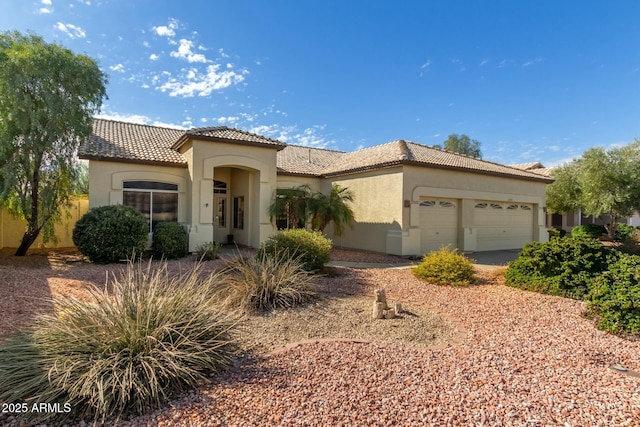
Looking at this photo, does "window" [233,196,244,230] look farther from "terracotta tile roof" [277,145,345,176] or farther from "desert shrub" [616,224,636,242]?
"desert shrub" [616,224,636,242]

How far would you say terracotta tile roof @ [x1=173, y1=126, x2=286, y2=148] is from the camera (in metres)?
14.5

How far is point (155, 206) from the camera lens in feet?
50.3

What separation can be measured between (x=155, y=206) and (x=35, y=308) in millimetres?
9181

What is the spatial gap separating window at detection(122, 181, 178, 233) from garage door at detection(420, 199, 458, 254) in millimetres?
11321

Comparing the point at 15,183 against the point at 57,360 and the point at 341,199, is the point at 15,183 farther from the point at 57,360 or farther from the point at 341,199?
the point at 341,199

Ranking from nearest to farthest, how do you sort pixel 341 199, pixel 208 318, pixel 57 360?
pixel 57 360 < pixel 208 318 < pixel 341 199

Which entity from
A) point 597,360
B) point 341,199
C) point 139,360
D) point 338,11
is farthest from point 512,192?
point 139,360

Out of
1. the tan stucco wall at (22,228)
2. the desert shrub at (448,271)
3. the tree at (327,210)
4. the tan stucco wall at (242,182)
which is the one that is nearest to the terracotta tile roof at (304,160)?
the tan stucco wall at (242,182)

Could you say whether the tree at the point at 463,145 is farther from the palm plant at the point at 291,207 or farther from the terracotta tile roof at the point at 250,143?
the palm plant at the point at 291,207

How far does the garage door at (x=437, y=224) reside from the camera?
16.1 metres

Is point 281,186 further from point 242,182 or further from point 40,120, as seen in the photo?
point 40,120

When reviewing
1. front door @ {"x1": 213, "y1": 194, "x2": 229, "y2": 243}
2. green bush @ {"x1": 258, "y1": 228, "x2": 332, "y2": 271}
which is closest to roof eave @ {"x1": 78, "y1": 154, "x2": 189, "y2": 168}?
front door @ {"x1": 213, "y1": 194, "x2": 229, "y2": 243}

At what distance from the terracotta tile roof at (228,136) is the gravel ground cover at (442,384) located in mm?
9543

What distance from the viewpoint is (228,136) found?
15.2 m
